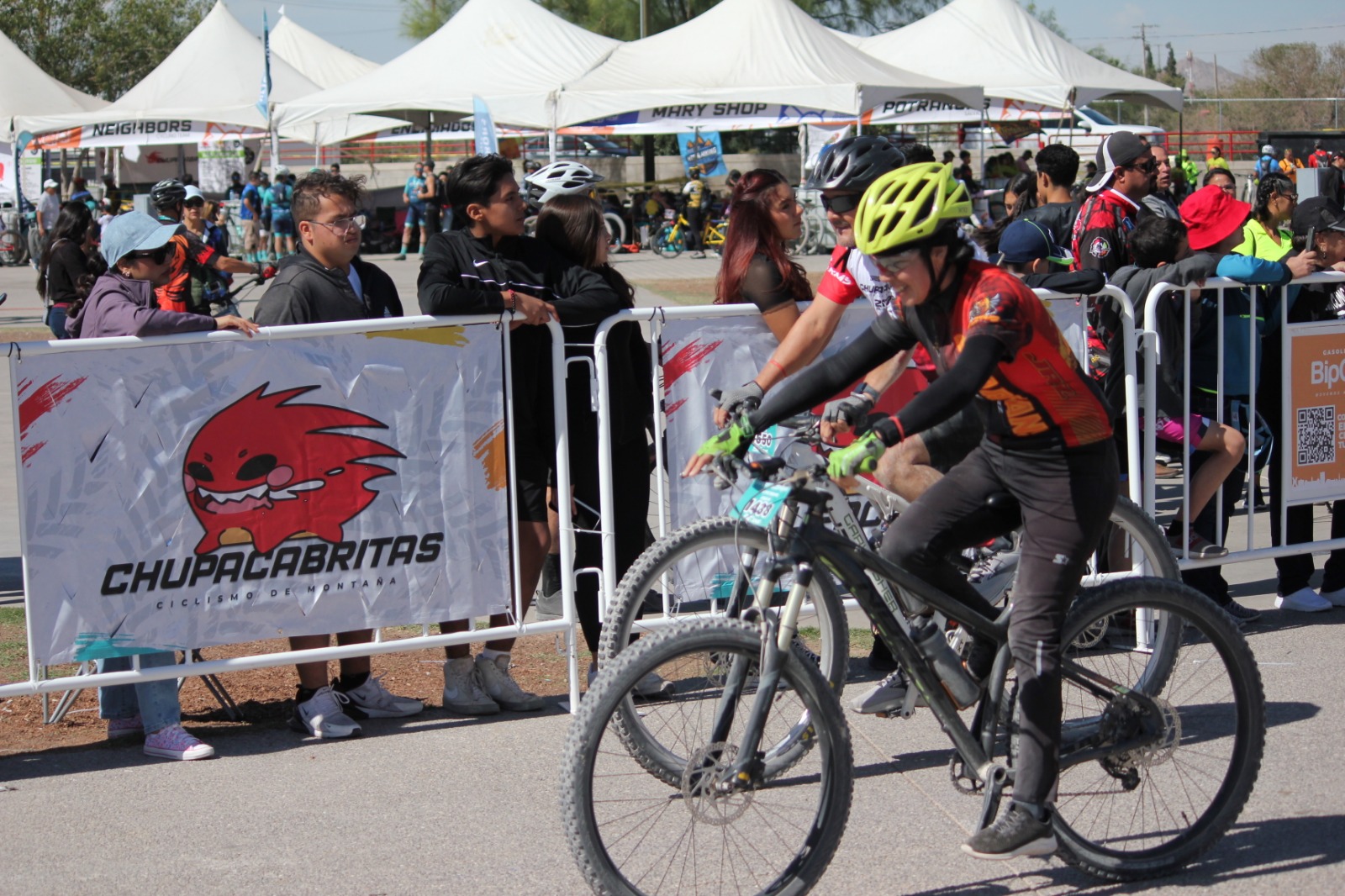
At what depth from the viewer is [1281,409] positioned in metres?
6.66

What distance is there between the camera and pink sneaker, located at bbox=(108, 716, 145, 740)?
5355 millimetres

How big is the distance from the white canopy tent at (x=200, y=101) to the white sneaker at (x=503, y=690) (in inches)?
890

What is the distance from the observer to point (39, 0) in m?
60.5

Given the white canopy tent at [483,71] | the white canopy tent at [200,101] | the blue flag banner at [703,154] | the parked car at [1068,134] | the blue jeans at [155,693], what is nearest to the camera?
the blue jeans at [155,693]

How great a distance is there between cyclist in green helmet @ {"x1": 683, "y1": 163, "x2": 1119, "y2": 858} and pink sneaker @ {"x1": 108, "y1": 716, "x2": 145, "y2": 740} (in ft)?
9.16

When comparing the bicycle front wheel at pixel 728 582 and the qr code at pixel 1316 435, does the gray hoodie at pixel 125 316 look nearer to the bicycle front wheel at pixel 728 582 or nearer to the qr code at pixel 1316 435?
the bicycle front wheel at pixel 728 582

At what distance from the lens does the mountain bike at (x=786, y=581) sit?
13.6ft

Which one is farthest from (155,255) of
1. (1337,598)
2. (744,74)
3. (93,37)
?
(93,37)

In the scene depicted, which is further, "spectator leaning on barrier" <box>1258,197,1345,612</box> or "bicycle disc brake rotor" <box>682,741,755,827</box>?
"spectator leaning on barrier" <box>1258,197,1345,612</box>

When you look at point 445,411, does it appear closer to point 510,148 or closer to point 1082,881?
point 1082,881

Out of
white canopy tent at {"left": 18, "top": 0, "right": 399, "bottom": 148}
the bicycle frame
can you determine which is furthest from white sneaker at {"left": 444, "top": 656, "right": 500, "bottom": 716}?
white canopy tent at {"left": 18, "top": 0, "right": 399, "bottom": 148}

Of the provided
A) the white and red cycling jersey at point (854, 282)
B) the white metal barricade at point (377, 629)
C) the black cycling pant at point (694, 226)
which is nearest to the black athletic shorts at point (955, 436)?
the white and red cycling jersey at point (854, 282)

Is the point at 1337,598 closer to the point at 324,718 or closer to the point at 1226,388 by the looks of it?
the point at 1226,388

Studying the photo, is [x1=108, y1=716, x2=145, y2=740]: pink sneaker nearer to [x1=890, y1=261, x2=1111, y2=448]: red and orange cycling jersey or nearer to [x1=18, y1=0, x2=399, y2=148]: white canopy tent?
[x1=890, y1=261, x2=1111, y2=448]: red and orange cycling jersey
